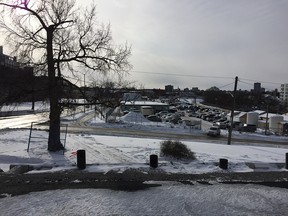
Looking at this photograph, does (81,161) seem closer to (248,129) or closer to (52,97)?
(52,97)

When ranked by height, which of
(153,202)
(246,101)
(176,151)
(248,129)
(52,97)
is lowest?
(248,129)

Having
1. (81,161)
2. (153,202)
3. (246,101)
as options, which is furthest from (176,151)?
(246,101)

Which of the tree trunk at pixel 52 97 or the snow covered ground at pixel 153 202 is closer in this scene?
the snow covered ground at pixel 153 202

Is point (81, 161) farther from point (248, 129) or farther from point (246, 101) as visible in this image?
point (246, 101)

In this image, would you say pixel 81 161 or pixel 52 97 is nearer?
pixel 81 161

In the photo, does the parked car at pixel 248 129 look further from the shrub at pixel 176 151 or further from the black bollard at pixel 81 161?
the black bollard at pixel 81 161

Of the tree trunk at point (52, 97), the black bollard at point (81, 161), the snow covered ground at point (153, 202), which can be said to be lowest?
the snow covered ground at point (153, 202)

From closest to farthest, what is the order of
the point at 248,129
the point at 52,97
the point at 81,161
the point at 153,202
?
the point at 153,202 < the point at 81,161 < the point at 52,97 < the point at 248,129

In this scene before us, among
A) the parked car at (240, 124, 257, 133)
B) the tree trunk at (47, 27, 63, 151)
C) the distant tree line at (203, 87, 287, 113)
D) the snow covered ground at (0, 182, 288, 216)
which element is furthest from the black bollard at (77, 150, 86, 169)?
the distant tree line at (203, 87, 287, 113)

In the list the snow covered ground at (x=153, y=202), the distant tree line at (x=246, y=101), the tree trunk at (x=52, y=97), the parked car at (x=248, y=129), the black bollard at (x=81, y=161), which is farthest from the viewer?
the distant tree line at (x=246, y=101)

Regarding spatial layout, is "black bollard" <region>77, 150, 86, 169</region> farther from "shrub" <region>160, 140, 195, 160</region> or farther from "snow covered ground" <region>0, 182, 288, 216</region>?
"shrub" <region>160, 140, 195, 160</region>

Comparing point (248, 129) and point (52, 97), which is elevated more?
point (52, 97)

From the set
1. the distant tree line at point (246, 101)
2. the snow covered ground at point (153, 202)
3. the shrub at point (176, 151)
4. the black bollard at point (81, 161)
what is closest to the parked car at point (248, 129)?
the shrub at point (176, 151)

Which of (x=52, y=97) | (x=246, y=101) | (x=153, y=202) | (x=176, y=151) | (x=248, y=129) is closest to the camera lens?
(x=153, y=202)
